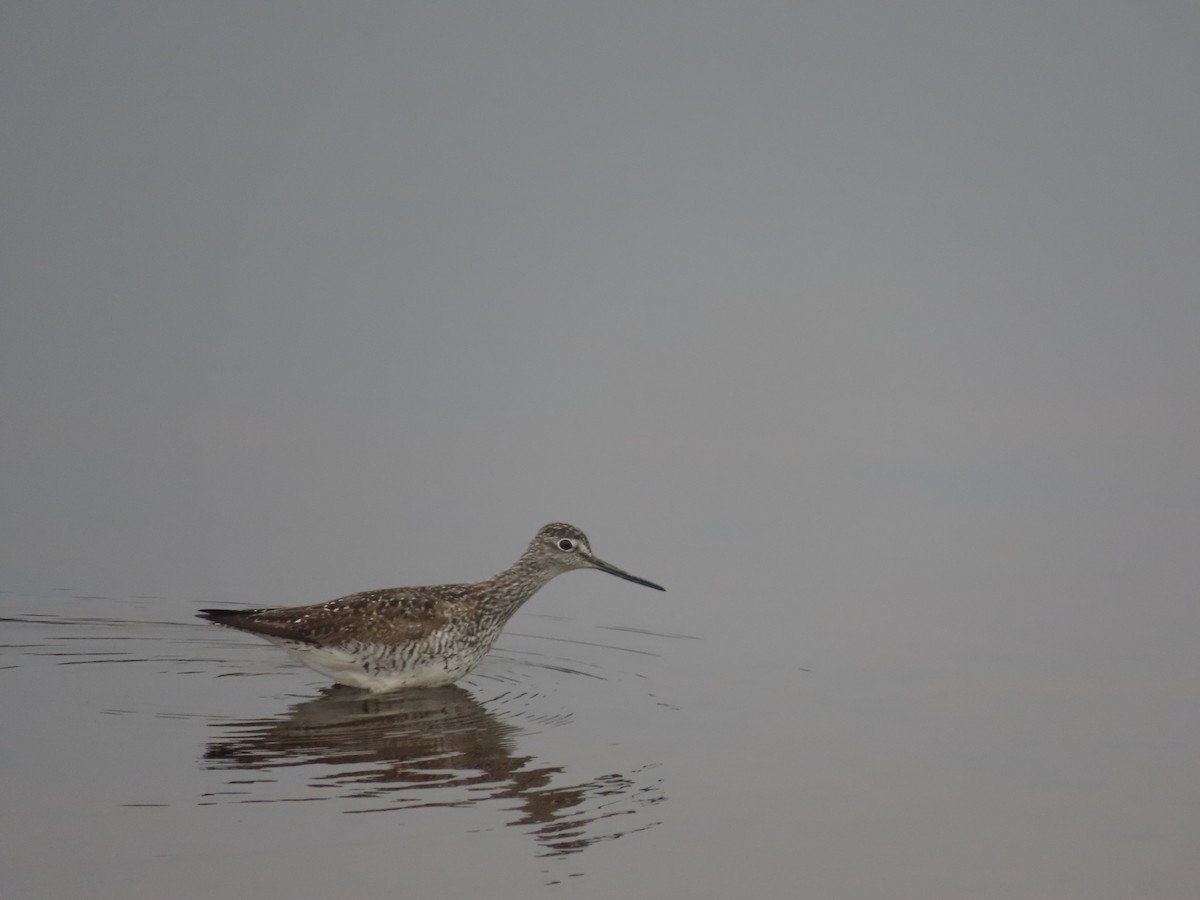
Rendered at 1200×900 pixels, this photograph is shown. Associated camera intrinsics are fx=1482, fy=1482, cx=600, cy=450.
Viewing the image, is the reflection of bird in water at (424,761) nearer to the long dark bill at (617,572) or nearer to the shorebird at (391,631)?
the shorebird at (391,631)

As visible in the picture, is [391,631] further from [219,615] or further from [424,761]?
[424,761]

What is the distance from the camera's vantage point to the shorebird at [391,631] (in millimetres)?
10547

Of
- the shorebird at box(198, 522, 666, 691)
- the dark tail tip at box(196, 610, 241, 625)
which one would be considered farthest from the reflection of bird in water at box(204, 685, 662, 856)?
the dark tail tip at box(196, 610, 241, 625)

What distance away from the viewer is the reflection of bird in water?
7.93 metres

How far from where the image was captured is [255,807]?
773cm

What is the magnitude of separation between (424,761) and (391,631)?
2.11 meters

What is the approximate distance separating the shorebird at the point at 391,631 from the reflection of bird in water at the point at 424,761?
1.02 ft

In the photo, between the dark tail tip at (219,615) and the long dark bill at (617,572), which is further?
the long dark bill at (617,572)

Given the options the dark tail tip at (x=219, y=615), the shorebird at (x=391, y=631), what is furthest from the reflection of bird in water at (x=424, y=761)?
the dark tail tip at (x=219, y=615)

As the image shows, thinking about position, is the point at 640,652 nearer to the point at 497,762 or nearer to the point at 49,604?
the point at 497,762

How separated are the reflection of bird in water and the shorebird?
0.31m

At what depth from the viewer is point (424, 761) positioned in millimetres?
8789

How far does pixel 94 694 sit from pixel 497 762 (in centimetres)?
308

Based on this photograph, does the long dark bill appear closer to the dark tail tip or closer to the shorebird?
the shorebird
